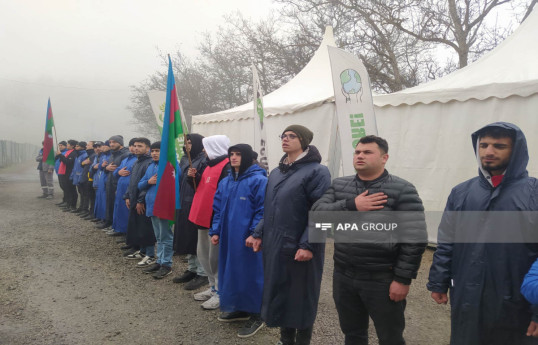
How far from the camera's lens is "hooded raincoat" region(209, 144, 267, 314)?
3.21 metres

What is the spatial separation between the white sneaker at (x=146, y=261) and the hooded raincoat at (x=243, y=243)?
2.26 metres

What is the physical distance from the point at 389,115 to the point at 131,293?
4.74 m

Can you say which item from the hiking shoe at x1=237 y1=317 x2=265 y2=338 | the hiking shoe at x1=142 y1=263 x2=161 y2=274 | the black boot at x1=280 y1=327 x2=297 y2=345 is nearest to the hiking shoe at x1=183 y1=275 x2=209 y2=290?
the hiking shoe at x1=142 y1=263 x2=161 y2=274

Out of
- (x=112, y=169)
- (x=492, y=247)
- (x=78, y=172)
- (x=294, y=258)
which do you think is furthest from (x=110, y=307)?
(x=78, y=172)

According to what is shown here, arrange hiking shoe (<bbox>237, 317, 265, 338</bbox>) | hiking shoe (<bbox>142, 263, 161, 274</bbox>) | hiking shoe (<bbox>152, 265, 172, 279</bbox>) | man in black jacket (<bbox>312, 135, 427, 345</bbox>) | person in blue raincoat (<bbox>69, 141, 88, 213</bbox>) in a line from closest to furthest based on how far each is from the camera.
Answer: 1. man in black jacket (<bbox>312, 135, 427, 345</bbox>)
2. hiking shoe (<bbox>237, 317, 265, 338</bbox>)
3. hiking shoe (<bbox>152, 265, 172, 279</bbox>)
4. hiking shoe (<bbox>142, 263, 161, 274</bbox>)
5. person in blue raincoat (<bbox>69, 141, 88, 213</bbox>)

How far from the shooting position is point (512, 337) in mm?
1753

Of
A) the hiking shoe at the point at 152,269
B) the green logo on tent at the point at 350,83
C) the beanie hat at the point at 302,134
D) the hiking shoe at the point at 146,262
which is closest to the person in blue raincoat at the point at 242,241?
the beanie hat at the point at 302,134

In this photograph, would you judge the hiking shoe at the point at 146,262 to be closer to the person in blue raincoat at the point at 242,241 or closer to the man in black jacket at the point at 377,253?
the person in blue raincoat at the point at 242,241

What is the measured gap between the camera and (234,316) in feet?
11.3

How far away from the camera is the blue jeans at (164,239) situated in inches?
184

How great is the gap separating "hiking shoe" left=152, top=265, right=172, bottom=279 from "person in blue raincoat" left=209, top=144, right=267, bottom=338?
1643 mm

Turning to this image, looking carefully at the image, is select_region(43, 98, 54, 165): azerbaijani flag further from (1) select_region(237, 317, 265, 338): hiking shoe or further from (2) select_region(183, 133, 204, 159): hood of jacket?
(1) select_region(237, 317, 265, 338): hiking shoe

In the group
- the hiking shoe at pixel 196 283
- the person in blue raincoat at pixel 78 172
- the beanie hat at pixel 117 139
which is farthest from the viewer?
the person in blue raincoat at pixel 78 172

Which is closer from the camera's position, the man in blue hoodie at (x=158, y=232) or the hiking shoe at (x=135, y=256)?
the man in blue hoodie at (x=158, y=232)
